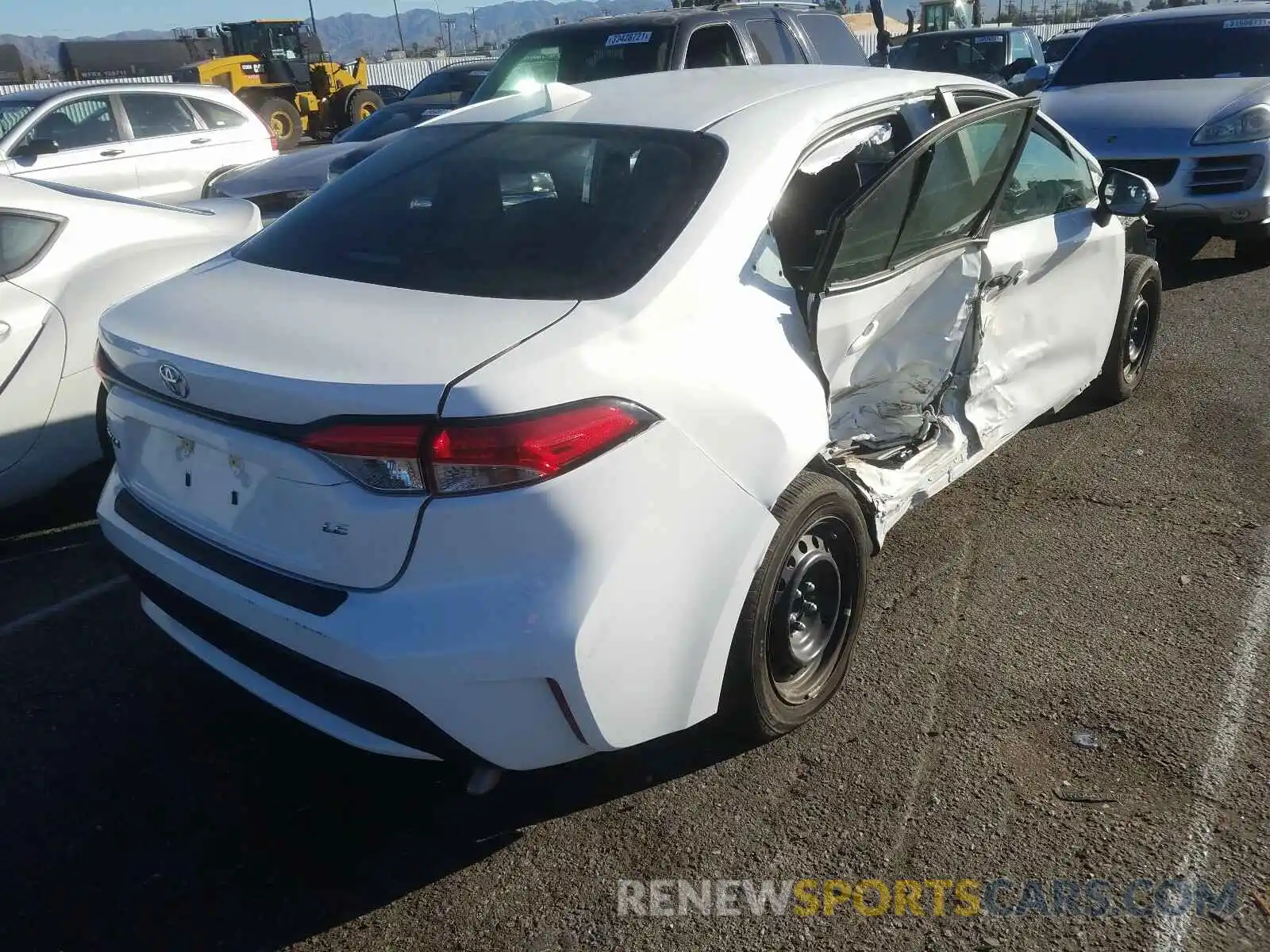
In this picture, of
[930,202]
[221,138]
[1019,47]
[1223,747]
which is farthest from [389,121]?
[1019,47]

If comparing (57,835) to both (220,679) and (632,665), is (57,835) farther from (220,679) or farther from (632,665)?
(632,665)

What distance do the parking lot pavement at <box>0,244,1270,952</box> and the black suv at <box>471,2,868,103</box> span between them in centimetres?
467

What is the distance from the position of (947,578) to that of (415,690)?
232 cm

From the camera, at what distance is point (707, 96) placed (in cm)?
329

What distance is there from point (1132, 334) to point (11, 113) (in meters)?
9.13

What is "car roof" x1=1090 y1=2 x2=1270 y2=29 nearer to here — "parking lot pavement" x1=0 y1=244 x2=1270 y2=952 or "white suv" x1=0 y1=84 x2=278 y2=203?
"parking lot pavement" x1=0 y1=244 x2=1270 y2=952

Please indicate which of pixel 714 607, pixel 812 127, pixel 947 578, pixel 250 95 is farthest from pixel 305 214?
pixel 250 95

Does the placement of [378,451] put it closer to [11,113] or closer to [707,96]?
[707,96]

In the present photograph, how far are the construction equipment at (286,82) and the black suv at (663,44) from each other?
18.3 metres

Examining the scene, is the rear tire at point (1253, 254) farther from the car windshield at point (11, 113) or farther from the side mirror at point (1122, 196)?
the car windshield at point (11, 113)

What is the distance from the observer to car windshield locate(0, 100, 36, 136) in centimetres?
934

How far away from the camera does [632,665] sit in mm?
2389

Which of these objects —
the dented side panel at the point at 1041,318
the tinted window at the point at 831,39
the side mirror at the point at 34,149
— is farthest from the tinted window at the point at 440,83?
the dented side panel at the point at 1041,318

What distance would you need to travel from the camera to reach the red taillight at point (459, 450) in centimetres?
220
